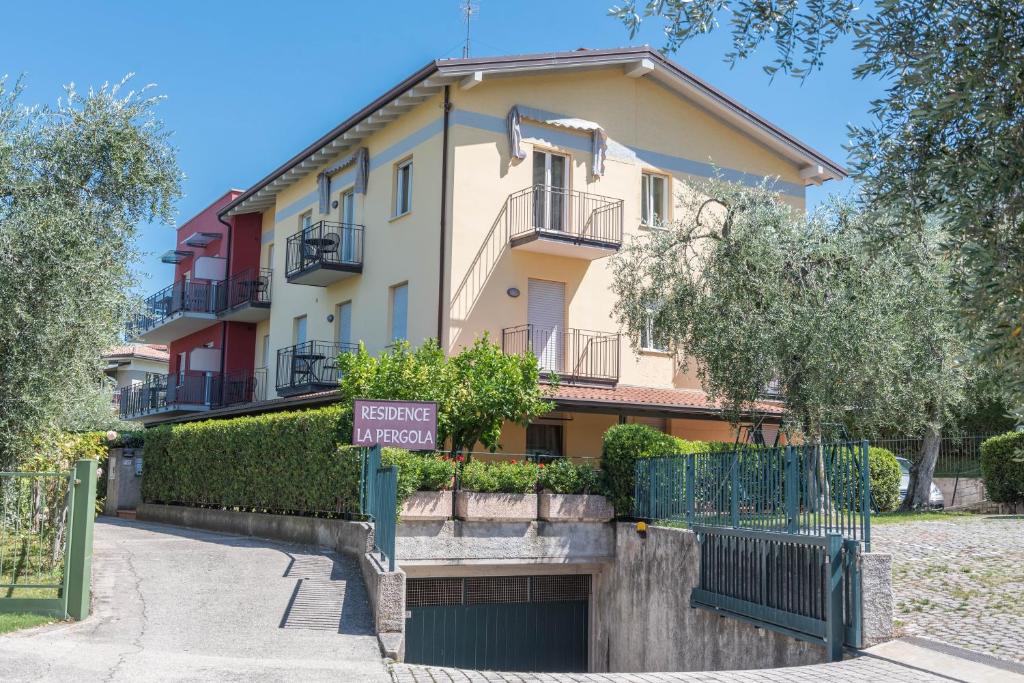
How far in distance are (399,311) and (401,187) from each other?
117 inches

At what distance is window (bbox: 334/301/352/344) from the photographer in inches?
1008

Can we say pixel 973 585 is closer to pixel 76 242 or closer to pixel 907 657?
pixel 907 657

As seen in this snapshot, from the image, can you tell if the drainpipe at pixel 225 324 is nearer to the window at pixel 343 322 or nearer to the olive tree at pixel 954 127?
the window at pixel 343 322

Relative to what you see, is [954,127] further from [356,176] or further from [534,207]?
[356,176]

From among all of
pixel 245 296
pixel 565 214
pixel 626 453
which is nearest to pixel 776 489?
pixel 626 453

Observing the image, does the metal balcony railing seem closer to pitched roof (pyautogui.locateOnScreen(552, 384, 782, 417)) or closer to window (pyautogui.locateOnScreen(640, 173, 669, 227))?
pitched roof (pyautogui.locateOnScreen(552, 384, 782, 417))

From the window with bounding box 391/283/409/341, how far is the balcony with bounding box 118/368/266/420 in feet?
25.5

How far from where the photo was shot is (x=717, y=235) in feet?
57.7

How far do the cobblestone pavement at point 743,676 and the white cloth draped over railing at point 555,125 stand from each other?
1500 centimetres

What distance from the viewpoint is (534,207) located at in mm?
22219

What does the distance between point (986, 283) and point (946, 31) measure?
1.79 m

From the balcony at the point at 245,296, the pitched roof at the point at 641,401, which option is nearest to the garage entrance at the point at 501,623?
the pitched roof at the point at 641,401

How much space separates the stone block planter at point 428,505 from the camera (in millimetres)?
15602

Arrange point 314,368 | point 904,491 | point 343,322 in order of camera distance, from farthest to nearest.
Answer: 1. point 904,491
2. point 343,322
3. point 314,368
